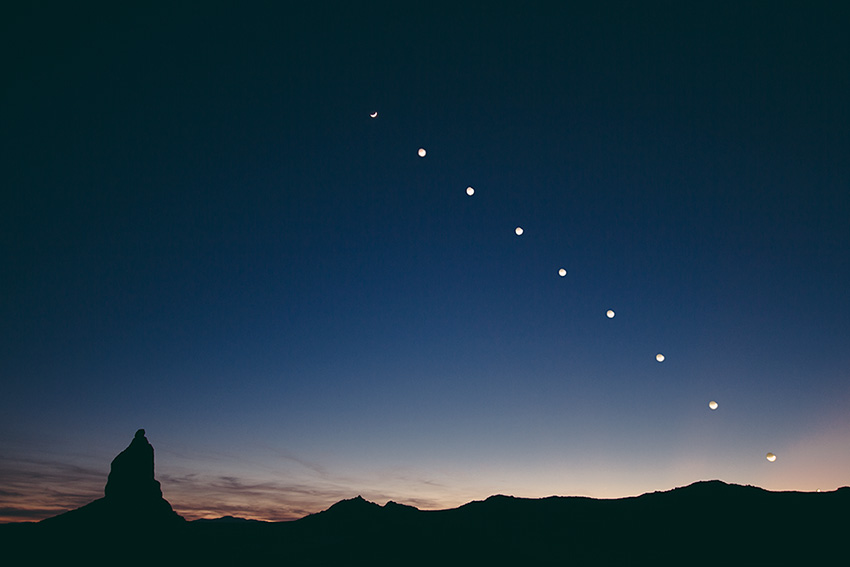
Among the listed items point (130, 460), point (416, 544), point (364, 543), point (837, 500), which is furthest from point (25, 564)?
point (837, 500)

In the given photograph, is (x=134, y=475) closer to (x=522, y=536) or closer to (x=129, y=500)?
(x=129, y=500)

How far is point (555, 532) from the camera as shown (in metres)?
62.7

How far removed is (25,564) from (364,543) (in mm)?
51106

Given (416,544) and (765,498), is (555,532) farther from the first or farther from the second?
(765,498)

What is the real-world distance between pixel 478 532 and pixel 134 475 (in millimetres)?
61939

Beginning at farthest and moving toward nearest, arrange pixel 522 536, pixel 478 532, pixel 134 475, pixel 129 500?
pixel 134 475, pixel 129 500, pixel 478 532, pixel 522 536

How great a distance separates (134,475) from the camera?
83.1 meters

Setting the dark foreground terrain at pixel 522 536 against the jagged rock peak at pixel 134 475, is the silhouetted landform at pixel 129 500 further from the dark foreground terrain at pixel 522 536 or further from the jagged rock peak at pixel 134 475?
the dark foreground terrain at pixel 522 536

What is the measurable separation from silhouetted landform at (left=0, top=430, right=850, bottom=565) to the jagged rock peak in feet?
0.58

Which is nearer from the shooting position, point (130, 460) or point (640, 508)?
point (640, 508)

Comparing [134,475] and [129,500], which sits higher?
[134,475]

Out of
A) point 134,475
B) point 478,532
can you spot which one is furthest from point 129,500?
point 478,532

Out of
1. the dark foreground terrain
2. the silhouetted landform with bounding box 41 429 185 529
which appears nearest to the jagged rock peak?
the silhouetted landform with bounding box 41 429 185 529

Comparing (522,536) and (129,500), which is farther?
(129,500)
